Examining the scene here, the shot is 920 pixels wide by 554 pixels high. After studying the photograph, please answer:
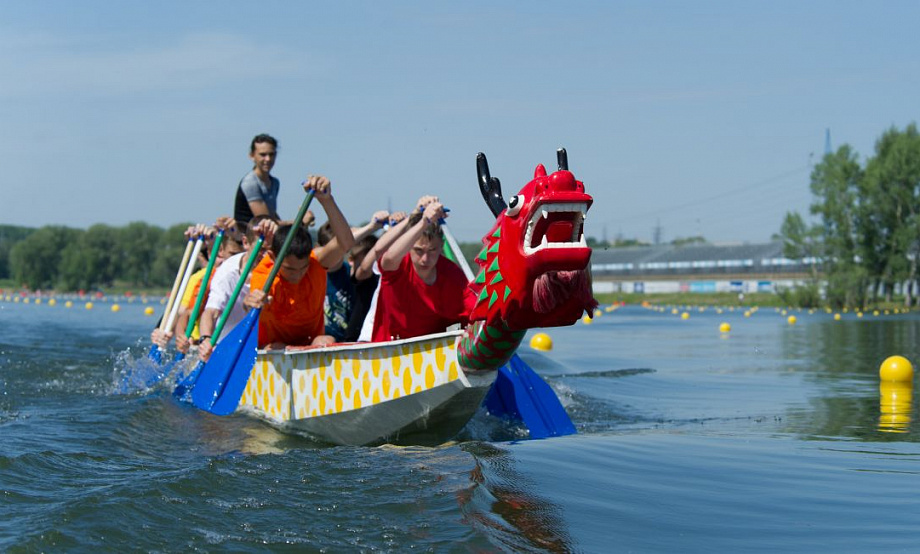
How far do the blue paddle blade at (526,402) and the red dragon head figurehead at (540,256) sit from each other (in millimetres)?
3024

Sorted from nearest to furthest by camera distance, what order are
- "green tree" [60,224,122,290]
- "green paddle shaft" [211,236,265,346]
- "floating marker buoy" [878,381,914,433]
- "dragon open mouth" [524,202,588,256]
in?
"dragon open mouth" [524,202,588,256] < "floating marker buoy" [878,381,914,433] < "green paddle shaft" [211,236,265,346] < "green tree" [60,224,122,290]

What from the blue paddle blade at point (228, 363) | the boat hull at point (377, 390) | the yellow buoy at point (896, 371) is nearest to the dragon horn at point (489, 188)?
the boat hull at point (377, 390)

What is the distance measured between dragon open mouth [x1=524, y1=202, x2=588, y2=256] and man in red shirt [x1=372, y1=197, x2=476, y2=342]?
2527mm

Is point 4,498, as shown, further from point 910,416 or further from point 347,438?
point 910,416

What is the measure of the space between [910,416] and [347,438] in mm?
5059

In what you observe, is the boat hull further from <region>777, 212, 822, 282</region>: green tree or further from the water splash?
<region>777, 212, 822, 282</region>: green tree

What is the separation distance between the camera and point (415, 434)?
640 cm

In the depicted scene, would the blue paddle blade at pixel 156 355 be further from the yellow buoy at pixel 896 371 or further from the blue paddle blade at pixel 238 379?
the yellow buoy at pixel 896 371

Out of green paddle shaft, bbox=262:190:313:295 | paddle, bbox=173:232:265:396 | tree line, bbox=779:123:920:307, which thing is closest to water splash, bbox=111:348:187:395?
paddle, bbox=173:232:265:396

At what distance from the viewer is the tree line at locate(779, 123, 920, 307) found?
48.2 m

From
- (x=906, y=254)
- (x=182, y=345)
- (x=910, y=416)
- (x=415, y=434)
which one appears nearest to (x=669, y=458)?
(x=415, y=434)

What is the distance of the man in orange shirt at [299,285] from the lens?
7.03m

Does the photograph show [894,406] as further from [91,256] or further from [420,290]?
[91,256]

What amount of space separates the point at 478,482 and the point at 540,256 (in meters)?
1.66
